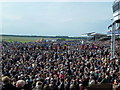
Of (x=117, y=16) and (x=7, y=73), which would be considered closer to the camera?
(x=7, y=73)

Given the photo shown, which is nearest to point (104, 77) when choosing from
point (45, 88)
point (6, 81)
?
point (45, 88)

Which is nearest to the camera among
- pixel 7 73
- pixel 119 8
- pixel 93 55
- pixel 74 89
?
pixel 74 89

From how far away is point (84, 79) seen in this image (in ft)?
50.3

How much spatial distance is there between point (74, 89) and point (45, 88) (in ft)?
6.68

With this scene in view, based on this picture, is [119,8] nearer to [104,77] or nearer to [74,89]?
[104,77]

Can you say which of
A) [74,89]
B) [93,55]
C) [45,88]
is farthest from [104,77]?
[93,55]

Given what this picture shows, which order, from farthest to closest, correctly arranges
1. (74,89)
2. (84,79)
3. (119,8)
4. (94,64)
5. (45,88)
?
(119,8), (94,64), (84,79), (74,89), (45,88)

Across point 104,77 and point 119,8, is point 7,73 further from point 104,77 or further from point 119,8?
point 119,8

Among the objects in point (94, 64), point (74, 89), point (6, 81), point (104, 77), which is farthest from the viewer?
point (94, 64)

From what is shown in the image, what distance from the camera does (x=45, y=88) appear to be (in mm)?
11508

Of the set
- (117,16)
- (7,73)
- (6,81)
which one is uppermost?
(117,16)

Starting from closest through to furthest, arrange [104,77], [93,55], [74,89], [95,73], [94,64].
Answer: [74,89] → [104,77] → [95,73] → [94,64] → [93,55]

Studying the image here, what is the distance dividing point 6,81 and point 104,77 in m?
10.9

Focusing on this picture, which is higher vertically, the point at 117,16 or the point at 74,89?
the point at 117,16
